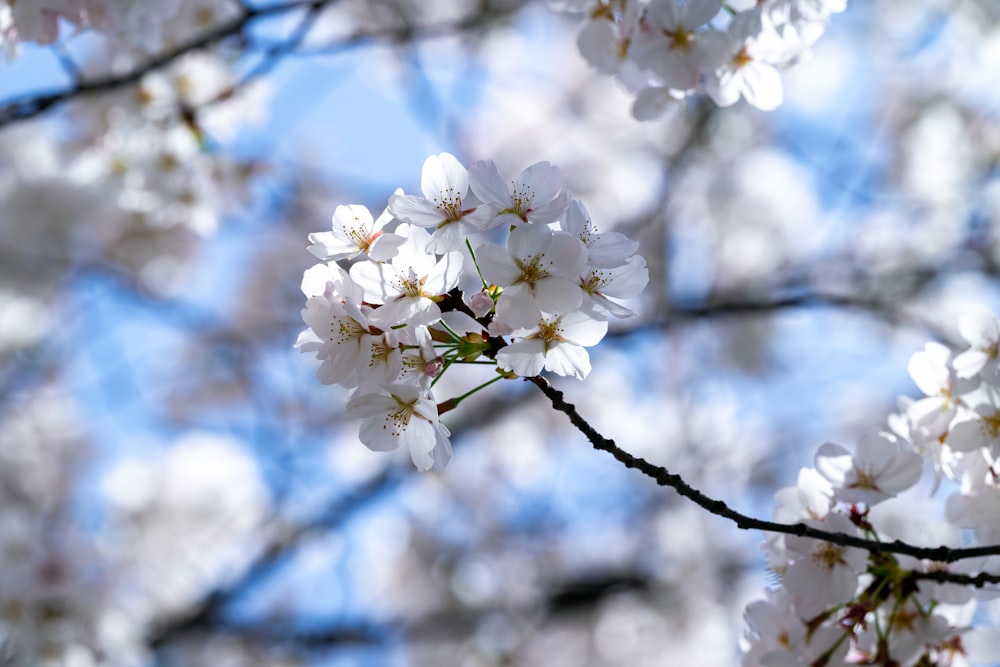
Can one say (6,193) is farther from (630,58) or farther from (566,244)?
(566,244)

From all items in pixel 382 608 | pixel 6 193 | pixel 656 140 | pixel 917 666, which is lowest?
pixel 382 608

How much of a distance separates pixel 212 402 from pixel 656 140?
13.4ft

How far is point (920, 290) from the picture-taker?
3.99 metres

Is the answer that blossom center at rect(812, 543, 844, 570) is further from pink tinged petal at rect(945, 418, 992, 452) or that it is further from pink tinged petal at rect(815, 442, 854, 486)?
pink tinged petal at rect(945, 418, 992, 452)

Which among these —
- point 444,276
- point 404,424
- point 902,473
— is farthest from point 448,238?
point 902,473

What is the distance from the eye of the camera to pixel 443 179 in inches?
45.6

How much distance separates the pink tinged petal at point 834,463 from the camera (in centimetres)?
132

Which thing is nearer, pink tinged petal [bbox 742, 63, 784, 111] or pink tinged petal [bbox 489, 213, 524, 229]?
pink tinged petal [bbox 489, 213, 524, 229]

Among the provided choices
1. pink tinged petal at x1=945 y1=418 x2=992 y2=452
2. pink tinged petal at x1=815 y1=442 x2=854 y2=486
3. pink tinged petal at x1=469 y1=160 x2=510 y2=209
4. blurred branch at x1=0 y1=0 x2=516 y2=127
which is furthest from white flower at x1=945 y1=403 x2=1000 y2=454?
blurred branch at x1=0 y1=0 x2=516 y2=127

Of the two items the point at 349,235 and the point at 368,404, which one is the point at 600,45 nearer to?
the point at 349,235

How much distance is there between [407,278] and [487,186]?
0.50 ft

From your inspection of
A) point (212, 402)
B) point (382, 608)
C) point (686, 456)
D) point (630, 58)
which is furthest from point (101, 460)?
point (630, 58)

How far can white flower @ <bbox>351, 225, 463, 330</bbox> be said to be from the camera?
1.11 meters

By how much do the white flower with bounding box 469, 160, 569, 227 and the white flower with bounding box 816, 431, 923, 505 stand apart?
0.57 meters
